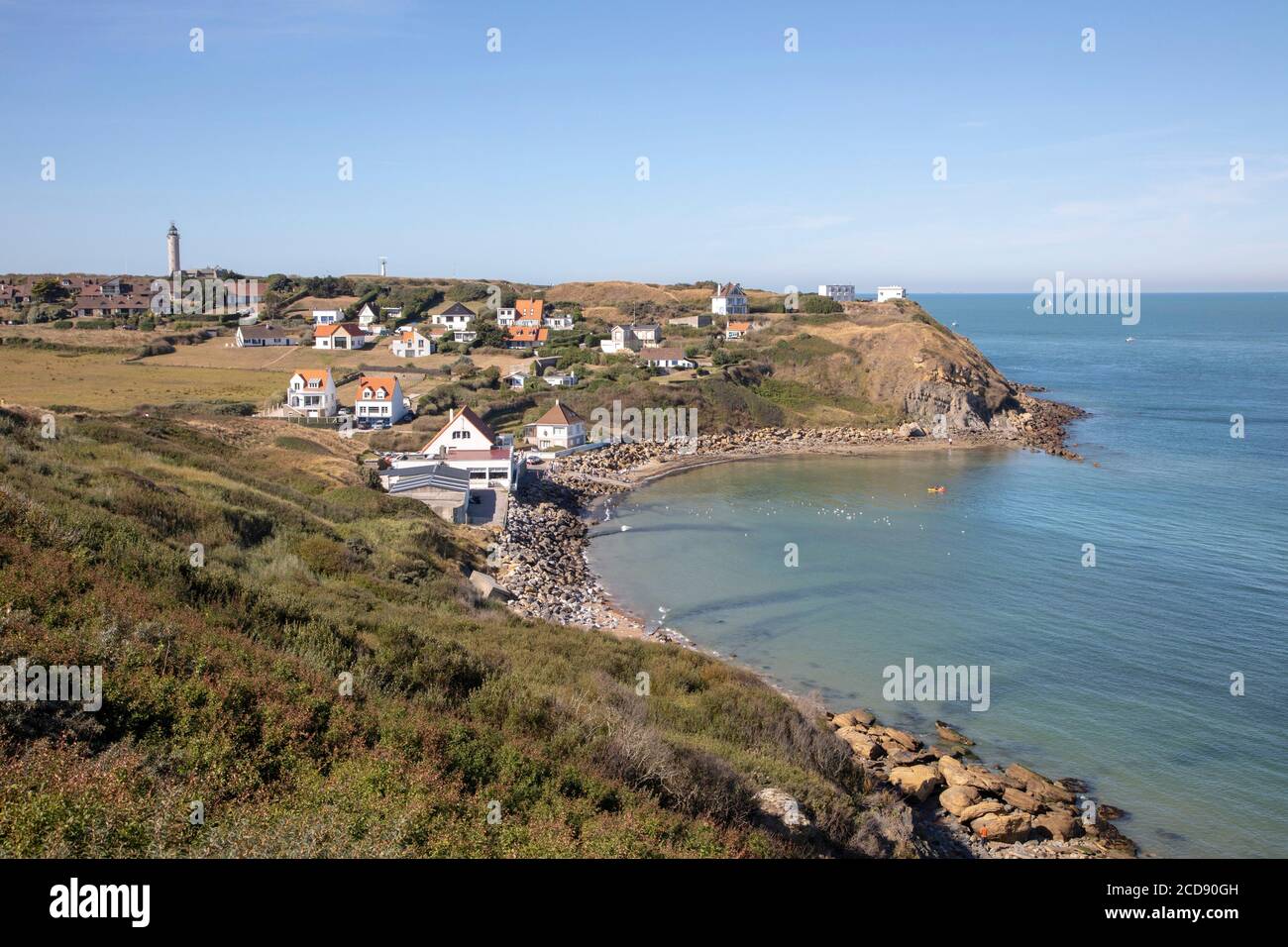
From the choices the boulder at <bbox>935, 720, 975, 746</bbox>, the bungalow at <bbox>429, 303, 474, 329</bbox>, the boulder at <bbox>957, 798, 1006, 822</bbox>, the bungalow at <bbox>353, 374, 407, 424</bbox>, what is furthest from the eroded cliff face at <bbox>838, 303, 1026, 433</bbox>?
the boulder at <bbox>957, 798, 1006, 822</bbox>

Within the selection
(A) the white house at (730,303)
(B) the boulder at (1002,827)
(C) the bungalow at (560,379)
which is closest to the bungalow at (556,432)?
(C) the bungalow at (560,379)

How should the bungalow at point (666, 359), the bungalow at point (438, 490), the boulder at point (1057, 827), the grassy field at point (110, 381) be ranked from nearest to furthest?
1. the boulder at point (1057, 827)
2. the bungalow at point (438, 490)
3. the grassy field at point (110, 381)
4. the bungalow at point (666, 359)

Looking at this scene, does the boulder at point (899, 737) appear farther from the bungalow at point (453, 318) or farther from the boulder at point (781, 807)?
the bungalow at point (453, 318)

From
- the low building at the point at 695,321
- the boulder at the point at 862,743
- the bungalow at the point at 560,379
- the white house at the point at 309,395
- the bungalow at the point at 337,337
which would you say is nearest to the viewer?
the boulder at the point at 862,743

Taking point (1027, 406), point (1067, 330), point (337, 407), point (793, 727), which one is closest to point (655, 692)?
point (793, 727)

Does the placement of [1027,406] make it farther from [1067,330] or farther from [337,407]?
[1067,330]

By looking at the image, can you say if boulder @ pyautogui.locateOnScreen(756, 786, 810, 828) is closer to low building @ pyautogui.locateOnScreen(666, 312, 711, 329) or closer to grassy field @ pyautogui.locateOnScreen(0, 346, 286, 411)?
grassy field @ pyautogui.locateOnScreen(0, 346, 286, 411)

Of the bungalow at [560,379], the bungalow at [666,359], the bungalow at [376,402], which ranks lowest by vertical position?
the bungalow at [376,402]

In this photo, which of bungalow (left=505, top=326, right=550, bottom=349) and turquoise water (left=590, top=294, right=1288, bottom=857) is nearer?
turquoise water (left=590, top=294, right=1288, bottom=857)
